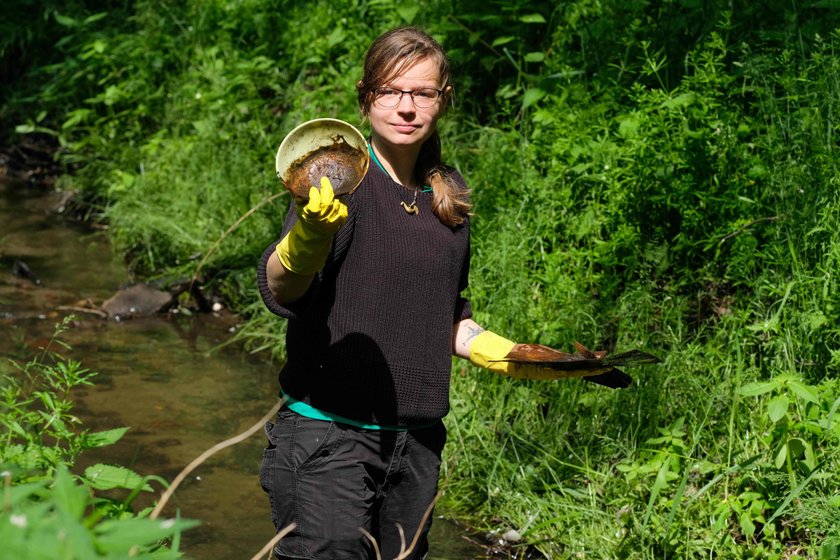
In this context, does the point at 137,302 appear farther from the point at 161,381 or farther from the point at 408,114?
the point at 408,114

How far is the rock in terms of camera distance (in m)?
6.33

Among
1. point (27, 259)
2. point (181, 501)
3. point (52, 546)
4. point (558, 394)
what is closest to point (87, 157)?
point (27, 259)

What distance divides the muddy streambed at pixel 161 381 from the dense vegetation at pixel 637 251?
294 mm

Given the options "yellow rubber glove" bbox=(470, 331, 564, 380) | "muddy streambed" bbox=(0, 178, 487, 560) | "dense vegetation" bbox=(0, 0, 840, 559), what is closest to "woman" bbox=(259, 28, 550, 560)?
"yellow rubber glove" bbox=(470, 331, 564, 380)

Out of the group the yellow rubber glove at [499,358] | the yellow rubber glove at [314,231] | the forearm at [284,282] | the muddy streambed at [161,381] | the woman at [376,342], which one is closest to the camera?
the yellow rubber glove at [314,231]

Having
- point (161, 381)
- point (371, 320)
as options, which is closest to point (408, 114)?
point (371, 320)

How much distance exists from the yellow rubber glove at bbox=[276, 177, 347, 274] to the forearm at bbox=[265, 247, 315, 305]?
0.03m

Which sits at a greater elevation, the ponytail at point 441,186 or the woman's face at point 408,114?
the woman's face at point 408,114

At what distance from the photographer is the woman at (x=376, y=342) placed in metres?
2.57

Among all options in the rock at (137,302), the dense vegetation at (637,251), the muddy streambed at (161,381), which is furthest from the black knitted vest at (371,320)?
the rock at (137,302)

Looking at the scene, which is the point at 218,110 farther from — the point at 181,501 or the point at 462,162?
the point at 181,501

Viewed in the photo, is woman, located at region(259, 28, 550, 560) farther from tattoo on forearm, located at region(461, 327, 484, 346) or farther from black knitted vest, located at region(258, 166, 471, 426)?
tattoo on forearm, located at region(461, 327, 484, 346)

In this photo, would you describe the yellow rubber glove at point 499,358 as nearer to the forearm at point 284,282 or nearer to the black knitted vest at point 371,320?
the black knitted vest at point 371,320

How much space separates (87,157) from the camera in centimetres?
842
